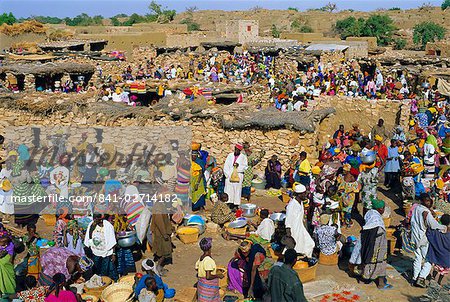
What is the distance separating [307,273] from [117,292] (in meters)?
2.45

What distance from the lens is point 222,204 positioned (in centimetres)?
937

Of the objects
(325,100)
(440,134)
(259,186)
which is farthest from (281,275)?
(325,100)

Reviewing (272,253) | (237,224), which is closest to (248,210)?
(237,224)

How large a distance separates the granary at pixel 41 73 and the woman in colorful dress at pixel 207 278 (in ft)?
38.9

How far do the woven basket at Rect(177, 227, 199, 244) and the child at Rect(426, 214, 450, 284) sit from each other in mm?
3521

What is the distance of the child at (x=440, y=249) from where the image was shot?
23.0ft

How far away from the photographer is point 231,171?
10086 millimetres

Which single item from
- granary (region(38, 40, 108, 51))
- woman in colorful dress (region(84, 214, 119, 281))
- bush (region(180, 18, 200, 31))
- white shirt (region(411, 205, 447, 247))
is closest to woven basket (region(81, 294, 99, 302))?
woman in colorful dress (region(84, 214, 119, 281))

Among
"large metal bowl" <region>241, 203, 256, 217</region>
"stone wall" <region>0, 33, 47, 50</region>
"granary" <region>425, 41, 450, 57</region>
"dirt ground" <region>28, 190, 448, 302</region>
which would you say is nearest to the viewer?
"dirt ground" <region>28, 190, 448, 302</region>

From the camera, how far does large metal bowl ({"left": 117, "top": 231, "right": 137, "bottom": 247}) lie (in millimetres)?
7754

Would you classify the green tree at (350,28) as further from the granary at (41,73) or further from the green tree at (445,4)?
the granary at (41,73)

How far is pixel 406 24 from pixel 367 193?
49785 mm

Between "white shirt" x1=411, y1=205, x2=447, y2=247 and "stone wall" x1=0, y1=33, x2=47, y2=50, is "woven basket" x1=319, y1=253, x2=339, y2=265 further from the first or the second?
"stone wall" x1=0, y1=33, x2=47, y2=50

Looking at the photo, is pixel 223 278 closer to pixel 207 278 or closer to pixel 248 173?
pixel 207 278
